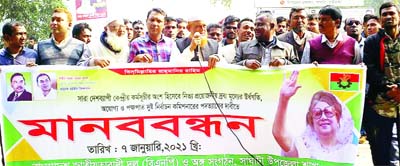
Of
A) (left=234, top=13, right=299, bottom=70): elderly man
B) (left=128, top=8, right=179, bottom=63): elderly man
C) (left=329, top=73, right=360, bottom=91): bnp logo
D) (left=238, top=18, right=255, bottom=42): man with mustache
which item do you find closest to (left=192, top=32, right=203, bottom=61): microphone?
(left=128, top=8, right=179, bottom=63): elderly man

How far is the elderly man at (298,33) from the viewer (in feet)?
21.0

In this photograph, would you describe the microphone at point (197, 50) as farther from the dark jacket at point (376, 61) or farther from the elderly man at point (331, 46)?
the dark jacket at point (376, 61)

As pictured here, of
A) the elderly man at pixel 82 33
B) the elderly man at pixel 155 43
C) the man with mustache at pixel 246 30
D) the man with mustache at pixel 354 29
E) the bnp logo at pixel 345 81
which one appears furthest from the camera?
the man with mustache at pixel 354 29

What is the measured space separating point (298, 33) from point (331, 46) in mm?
1754

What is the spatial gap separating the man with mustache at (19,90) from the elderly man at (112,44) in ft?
1.95

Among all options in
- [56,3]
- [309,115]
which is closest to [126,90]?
[309,115]

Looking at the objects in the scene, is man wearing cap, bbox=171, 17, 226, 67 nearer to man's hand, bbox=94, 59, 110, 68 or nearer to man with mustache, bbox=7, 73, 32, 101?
man's hand, bbox=94, 59, 110, 68

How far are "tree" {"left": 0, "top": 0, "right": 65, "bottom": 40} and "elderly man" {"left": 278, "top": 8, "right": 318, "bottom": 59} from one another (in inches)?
561

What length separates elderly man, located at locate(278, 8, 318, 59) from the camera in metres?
6.40

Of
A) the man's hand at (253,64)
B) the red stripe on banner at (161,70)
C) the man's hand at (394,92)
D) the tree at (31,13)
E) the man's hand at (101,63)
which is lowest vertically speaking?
the man's hand at (394,92)

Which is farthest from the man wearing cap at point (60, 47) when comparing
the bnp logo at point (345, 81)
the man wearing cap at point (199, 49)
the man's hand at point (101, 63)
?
the bnp logo at point (345, 81)

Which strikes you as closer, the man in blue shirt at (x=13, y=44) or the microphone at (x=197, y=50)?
the microphone at (x=197, y=50)

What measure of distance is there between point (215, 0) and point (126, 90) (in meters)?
27.0

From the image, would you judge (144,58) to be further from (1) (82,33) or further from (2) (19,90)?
(1) (82,33)
